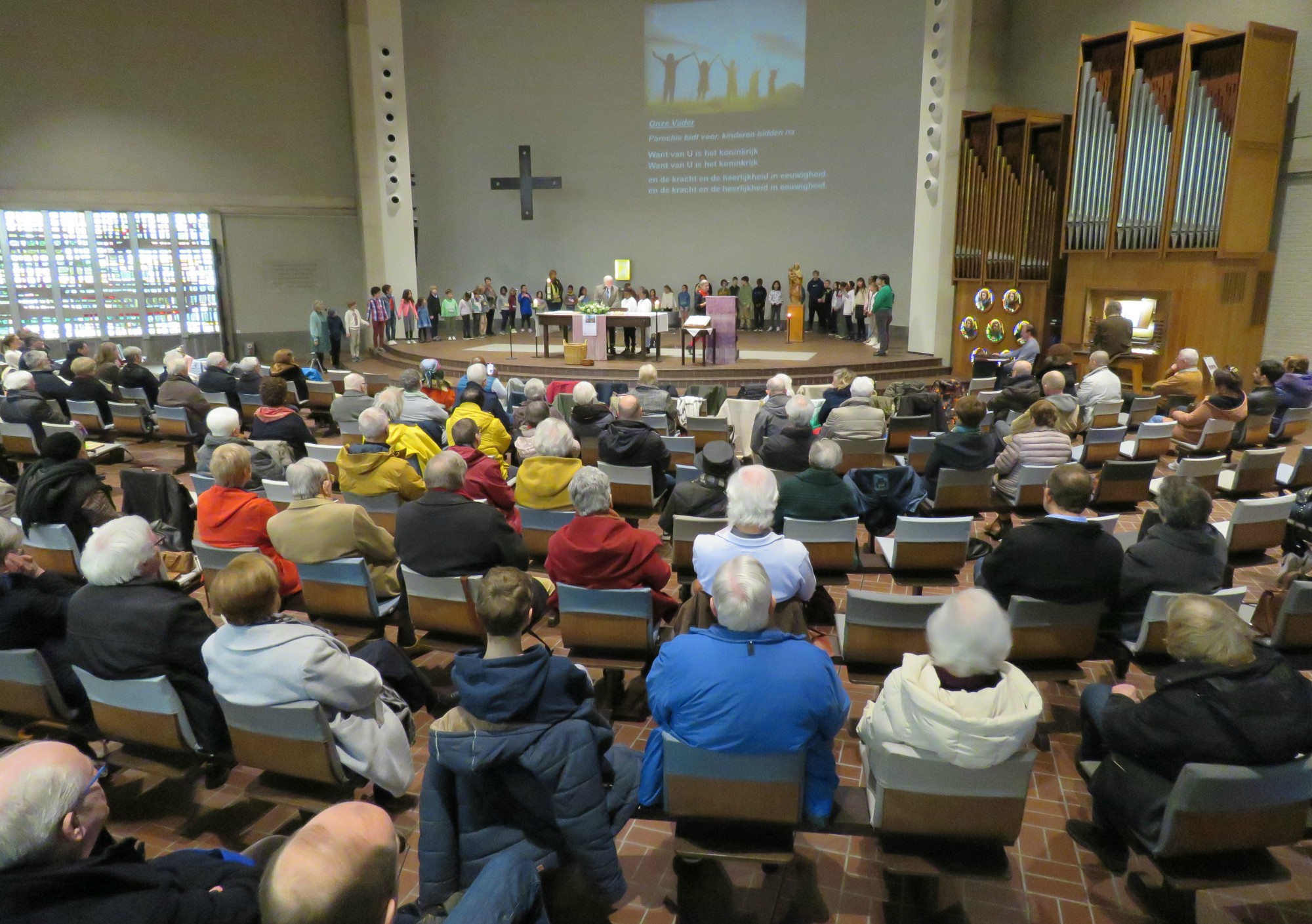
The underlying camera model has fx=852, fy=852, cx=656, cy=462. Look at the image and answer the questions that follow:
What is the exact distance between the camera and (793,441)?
534 centimetres

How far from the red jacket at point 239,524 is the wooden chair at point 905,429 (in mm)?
4742

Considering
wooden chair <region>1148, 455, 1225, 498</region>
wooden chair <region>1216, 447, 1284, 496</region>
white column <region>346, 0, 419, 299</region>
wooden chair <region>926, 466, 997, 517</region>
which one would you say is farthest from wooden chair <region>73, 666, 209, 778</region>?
white column <region>346, 0, 419, 299</region>

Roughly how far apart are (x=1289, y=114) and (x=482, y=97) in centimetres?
1455

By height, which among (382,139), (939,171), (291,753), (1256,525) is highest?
(382,139)

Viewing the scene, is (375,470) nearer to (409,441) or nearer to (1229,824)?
(409,441)

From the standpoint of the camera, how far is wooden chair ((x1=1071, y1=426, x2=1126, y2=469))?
257 inches

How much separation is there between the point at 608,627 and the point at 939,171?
1172cm

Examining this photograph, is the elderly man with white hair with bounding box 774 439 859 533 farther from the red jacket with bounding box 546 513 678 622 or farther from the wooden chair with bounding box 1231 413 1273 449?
the wooden chair with bounding box 1231 413 1273 449

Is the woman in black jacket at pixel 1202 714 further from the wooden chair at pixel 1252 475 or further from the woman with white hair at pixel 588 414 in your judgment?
the woman with white hair at pixel 588 414

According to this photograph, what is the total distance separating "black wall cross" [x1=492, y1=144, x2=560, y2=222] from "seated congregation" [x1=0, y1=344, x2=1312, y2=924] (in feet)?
42.1

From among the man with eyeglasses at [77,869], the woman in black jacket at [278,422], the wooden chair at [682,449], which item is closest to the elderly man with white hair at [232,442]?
the woman in black jacket at [278,422]

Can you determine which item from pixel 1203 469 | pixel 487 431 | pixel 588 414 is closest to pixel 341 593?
pixel 487 431

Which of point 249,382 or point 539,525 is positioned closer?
point 539,525

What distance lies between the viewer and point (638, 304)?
14.3 m
